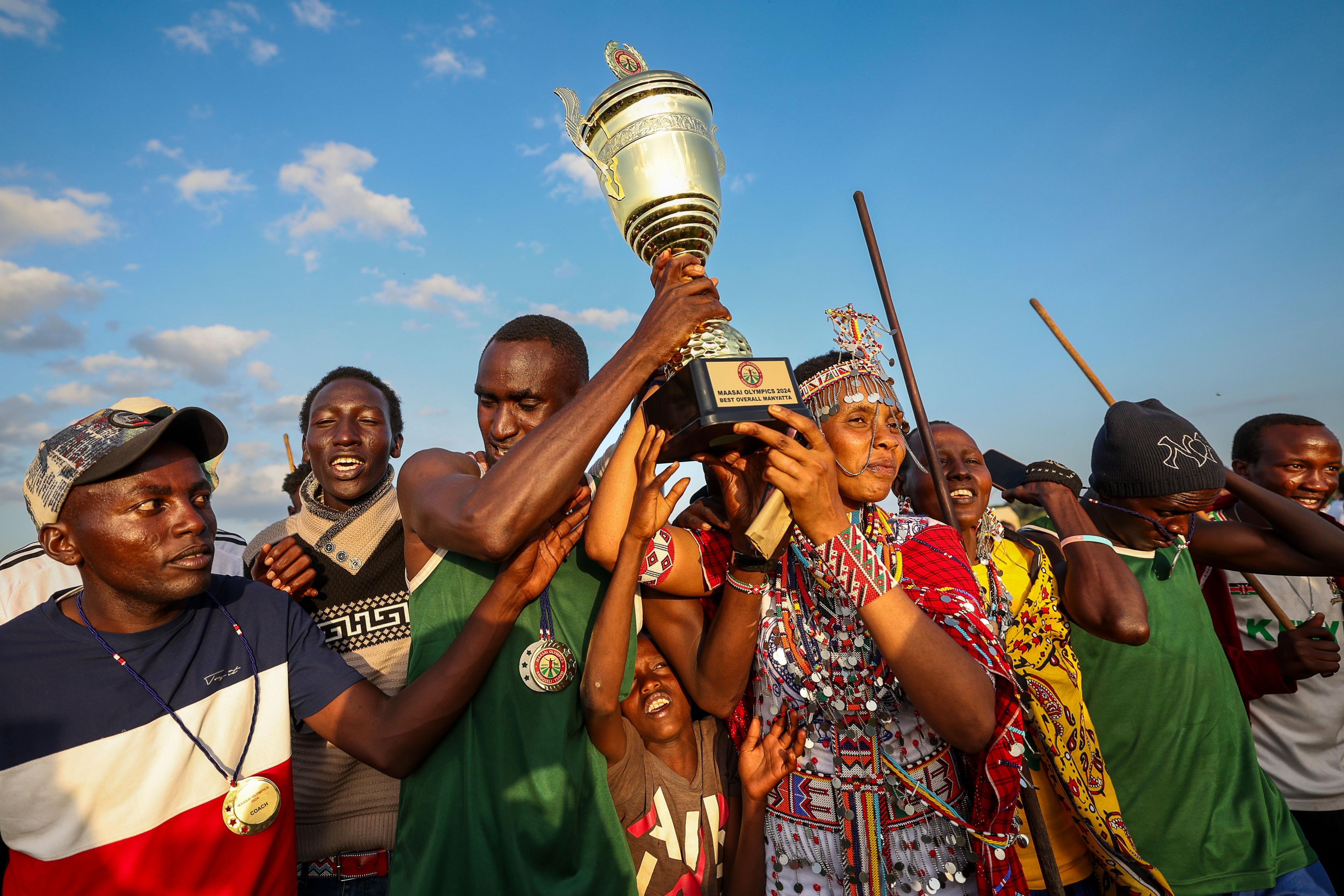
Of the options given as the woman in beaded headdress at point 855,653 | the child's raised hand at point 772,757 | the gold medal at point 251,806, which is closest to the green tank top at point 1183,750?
the woman in beaded headdress at point 855,653

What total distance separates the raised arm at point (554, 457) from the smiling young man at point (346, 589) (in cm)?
92

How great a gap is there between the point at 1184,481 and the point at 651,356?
2.84 meters

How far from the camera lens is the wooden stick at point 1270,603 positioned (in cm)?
402

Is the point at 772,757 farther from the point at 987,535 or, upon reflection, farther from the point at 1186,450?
the point at 1186,450

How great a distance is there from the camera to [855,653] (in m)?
2.23

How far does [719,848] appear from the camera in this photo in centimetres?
282

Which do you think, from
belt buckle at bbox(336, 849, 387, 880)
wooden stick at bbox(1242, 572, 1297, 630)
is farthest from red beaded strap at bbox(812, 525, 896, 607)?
wooden stick at bbox(1242, 572, 1297, 630)

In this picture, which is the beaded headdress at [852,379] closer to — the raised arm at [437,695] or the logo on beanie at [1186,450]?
the raised arm at [437,695]

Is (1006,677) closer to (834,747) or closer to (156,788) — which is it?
(834,747)

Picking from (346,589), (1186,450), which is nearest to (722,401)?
(346,589)

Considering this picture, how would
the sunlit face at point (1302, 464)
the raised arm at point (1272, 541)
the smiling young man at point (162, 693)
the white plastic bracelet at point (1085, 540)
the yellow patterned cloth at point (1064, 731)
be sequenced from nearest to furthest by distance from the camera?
the smiling young man at point (162, 693) → the yellow patterned cloth at point (1064, 731) → the white plastic bracelet at point (1085, 540) → the raised arm at point (1272, 541) → the sunlit face at point (1302, 464)

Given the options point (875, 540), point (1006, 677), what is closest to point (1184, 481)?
point (1006, 677)

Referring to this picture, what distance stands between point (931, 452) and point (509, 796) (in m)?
2.14

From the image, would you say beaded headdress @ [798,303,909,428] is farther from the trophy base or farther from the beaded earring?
the beaded earring
